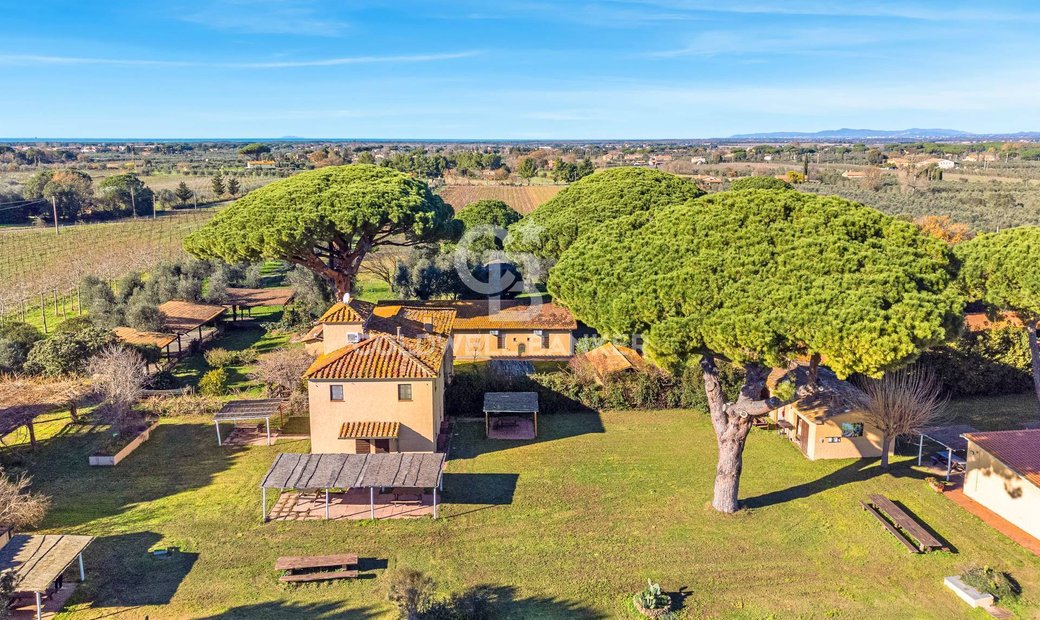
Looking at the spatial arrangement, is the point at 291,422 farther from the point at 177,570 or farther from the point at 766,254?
the point at 766,254

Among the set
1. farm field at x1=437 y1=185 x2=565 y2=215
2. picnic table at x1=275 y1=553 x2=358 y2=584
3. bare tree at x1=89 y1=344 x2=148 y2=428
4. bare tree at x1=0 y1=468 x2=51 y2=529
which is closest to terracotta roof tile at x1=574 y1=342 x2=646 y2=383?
picnic table at x1=275 y1=553 x2=358 y2=584

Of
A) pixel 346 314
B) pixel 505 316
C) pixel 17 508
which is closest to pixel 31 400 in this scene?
pixel 17 508

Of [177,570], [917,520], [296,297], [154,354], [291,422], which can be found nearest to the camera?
[177,570]

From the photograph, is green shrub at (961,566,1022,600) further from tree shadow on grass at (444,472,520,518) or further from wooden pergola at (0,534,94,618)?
wooden pergola at (0,534,94,618)

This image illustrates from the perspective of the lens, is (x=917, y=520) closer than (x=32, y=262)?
Yes

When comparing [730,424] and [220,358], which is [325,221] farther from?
[730,424]

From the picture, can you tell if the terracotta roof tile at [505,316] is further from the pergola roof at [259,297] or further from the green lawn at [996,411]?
the green lawn at [996,411]

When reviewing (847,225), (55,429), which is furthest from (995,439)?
(55,429)
